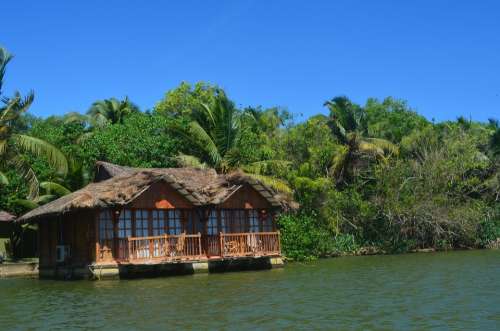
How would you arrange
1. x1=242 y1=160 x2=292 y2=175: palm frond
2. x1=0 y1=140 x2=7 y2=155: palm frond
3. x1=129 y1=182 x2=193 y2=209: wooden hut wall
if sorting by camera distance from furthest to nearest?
x1=242 y1=160 x2=292 y2=175: palm frond < x1=0 y1=140 x2=7 y2=155: palm frond < x1=129 y1=182 x2=193 y2=209: wooden hut wall

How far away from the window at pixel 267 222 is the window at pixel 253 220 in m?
0.31

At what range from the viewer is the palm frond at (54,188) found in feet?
96.3

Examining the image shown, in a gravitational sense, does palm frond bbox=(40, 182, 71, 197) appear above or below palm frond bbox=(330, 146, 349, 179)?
below

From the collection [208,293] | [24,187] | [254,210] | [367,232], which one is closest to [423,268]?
[254,210]

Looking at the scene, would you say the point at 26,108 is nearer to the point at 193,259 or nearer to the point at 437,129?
the point at 193,259

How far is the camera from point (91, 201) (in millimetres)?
22453

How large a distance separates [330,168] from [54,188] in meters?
16.2

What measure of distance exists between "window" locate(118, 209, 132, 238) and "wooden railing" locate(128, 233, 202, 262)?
523 mm

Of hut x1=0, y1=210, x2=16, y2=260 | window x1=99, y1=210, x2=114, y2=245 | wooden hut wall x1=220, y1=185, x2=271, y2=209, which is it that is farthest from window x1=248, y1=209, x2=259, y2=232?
hut x1=0, y1=210, x2=16, y2=260

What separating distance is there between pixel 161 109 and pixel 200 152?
11.2 m

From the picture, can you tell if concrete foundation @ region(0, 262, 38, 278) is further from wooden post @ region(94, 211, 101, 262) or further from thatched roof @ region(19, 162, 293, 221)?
wooden post @ region(94, 211, 101, 262)

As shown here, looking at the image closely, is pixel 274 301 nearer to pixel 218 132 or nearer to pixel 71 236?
pixel 71 236

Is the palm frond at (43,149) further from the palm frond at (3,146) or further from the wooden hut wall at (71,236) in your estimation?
the wooden hut wall at (71,236)

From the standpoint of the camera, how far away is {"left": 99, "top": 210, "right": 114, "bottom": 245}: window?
2331cm
